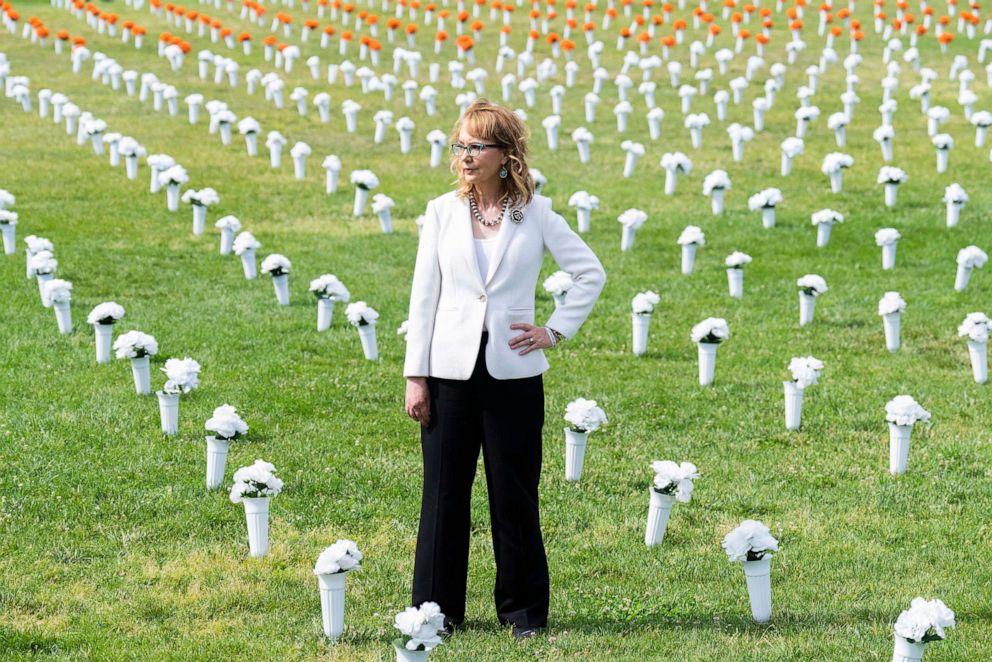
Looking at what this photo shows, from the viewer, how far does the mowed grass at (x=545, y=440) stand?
6.60 m

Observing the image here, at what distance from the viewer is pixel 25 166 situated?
790 inches

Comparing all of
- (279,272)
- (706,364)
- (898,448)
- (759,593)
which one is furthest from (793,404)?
(279,272)

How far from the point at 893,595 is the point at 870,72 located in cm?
2266

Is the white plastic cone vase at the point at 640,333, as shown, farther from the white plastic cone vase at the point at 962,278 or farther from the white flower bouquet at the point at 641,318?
the white plastic cone vase at the point at 962,278

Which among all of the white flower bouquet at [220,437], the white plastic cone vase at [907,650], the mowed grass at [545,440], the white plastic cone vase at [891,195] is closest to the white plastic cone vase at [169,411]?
the mowed grass at [545,440]

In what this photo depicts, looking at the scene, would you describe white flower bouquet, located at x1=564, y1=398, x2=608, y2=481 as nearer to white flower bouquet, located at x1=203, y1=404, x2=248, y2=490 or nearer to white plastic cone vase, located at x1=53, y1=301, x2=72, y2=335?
white flower bouquet, located at x1=203, y1=404, x2=248, y2=490

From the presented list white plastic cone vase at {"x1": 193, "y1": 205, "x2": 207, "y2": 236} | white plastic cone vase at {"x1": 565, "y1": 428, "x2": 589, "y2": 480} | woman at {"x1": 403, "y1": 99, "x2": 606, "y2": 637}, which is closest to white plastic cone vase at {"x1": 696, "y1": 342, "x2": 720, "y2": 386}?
white plastic cone vase at {"x1": 565, "y1": 428, "x2": 589, "y2": 480}

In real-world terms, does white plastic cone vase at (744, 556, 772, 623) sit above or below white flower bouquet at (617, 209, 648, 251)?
below

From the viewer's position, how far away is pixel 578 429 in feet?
28.0

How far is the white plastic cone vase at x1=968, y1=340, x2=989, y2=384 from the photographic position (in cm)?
1093

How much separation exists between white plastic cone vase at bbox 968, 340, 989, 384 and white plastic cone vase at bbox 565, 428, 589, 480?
3.99 metres

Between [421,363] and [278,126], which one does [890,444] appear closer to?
[421,363]

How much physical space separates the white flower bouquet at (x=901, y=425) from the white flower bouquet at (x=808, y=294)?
3613 mm

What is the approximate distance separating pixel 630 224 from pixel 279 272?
14.7ft
